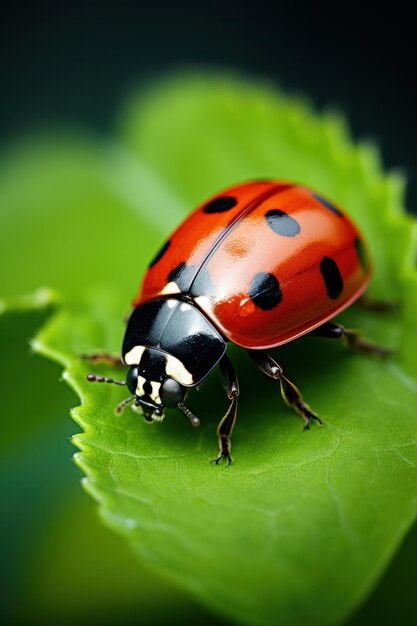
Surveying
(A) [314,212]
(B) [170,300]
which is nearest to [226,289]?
(B) [170,300]

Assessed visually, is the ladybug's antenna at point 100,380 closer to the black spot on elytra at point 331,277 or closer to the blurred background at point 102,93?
the blurred background at point 102,93

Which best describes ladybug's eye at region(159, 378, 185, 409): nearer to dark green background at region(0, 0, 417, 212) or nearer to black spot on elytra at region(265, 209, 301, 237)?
black spot on elytra at region(265, 209, 301, 237)

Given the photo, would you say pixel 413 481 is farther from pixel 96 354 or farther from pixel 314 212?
pixel 96 354

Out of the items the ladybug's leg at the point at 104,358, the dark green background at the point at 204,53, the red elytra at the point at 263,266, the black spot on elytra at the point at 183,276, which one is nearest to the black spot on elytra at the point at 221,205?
the red elytra at the point at 263,266

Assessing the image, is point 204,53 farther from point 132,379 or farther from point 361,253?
point 132,379

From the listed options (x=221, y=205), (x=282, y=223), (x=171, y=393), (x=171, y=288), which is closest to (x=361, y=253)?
(x=282, y=223)

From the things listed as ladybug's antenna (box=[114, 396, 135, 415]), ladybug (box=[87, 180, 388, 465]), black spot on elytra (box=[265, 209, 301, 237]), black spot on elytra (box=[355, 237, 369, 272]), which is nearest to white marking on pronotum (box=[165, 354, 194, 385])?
ladybug (box=[87, 180, 388, 465])
